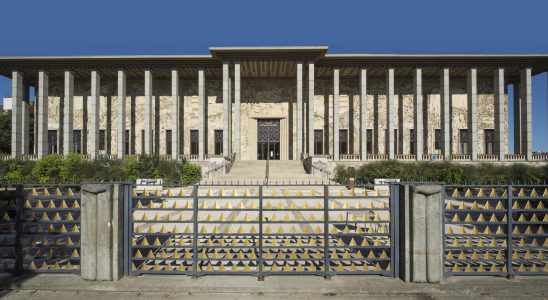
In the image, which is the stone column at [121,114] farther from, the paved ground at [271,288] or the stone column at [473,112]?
the stone column at [473,112]

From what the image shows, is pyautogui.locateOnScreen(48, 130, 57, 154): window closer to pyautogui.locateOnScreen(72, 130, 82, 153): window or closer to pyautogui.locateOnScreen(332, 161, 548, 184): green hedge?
pyautogui.locateOnScreen(72, 130, 82, 153): window

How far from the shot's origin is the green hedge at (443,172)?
66.2 ft

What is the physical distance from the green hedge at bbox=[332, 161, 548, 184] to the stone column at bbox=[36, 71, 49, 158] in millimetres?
26768

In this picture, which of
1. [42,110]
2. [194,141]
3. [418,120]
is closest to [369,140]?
[418,120]

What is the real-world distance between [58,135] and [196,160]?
15.9 metres

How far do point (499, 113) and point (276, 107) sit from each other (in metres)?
20.8

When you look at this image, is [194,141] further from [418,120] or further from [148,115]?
[418,120]

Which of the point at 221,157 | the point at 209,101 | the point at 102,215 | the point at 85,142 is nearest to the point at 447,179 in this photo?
the point at 221,157

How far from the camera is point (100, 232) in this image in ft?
16.9

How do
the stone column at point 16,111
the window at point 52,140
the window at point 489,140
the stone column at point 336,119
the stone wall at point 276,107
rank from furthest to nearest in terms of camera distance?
the window at point 52,140
the stone wall at point 276,107
the window at point 489,140
the stone column at point 16,111
the stone column at point 336,119

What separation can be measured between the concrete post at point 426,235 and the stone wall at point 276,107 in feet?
88.0

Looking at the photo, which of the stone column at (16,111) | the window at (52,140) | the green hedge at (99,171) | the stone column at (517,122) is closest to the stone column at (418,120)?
the stone column at (517,122)

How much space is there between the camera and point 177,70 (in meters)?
29.1

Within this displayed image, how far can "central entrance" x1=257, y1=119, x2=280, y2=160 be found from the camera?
32.4 metres
